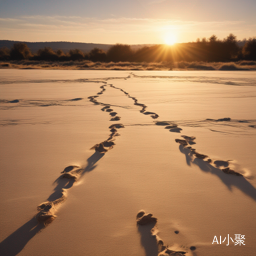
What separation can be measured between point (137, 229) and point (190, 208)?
0.30 meters

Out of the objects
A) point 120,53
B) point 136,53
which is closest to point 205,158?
point 120,53

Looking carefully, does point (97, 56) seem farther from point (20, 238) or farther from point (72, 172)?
point (20, 238)

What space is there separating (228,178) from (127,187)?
0.62 meters

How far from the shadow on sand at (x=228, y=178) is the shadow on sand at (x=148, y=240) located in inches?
22.9

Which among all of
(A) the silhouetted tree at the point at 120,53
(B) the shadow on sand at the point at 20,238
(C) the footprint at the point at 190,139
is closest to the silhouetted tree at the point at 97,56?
(A) the silhouetted tree at the point at 120,53

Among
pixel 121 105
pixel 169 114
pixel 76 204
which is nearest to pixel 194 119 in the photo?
pixel 169 114

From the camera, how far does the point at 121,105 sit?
3.70 metres

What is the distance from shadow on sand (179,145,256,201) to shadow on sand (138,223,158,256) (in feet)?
1.91

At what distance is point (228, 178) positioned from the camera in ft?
4.77

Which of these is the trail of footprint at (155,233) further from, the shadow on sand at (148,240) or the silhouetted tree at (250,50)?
the silhouetted tree at (250,50)

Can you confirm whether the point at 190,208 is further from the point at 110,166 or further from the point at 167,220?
the point at 110,166

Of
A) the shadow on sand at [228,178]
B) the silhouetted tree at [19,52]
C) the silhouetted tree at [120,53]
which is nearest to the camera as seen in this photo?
the shadow on sand at [228,178]

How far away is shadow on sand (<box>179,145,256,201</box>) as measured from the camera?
1.32 meters

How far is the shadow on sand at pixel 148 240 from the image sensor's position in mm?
929
